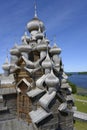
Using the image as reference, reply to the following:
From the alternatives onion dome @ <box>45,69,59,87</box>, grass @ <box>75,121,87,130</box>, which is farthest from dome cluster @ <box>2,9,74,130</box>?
grass @ <box>75,121,87,130</box>

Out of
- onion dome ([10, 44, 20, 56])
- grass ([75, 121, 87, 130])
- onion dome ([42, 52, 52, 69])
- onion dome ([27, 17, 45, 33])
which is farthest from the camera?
grass ([75, 121, 87, 130])

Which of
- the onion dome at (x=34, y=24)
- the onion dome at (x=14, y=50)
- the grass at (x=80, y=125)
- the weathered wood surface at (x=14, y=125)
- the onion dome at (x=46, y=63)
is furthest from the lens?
the grass at (x=80, y=125)

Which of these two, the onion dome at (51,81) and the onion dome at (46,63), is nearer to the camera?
the onion dome at (51,81)

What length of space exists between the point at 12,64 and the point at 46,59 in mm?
4911

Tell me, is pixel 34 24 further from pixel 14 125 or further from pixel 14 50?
pixel 14 125

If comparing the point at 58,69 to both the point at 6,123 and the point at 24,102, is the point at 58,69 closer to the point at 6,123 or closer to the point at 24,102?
the point at 24,102

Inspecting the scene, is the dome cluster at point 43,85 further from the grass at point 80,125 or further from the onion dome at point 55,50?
the grass at point 80,125

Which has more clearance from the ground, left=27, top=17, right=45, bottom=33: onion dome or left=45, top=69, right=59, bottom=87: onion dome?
left=27, top=17, right=45, bottom=33: onion dome

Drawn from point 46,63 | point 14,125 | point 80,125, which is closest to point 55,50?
point 46,63

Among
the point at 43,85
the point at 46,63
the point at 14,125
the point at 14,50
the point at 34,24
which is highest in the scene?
the point at 34,24

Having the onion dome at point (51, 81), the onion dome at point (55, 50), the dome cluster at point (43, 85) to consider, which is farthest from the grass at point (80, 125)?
the onion dome at point (51, 81)

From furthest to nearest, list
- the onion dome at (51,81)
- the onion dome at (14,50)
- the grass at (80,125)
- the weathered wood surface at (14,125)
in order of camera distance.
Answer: the grass at (80,125) < the onion dome at (14,50) < the weathered wood surface at (14,125) < the onion dome at (51,81)

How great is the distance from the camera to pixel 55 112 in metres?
11.8

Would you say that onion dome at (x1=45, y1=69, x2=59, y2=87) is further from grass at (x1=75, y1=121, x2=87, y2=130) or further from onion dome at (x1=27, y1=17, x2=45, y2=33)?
grass at (x1=75, y1=121, x2=87, y2=130)
